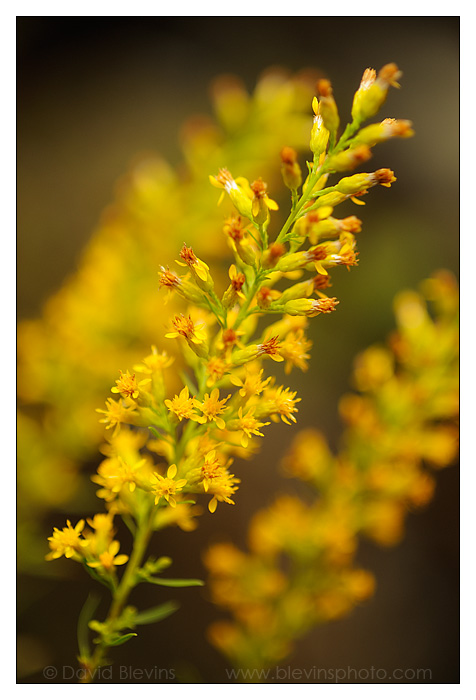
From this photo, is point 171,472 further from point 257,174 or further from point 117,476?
point 257,174

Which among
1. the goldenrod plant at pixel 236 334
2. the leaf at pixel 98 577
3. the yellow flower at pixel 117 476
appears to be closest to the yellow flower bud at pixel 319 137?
the goldenrod plant at pixel 236 334

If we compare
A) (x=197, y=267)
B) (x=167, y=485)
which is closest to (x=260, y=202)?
(x=197, y=267)

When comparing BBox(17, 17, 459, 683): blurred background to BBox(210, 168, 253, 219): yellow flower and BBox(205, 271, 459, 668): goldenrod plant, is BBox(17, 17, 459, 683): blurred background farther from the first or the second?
BBox(210, 168, 253, 219): yellow flower

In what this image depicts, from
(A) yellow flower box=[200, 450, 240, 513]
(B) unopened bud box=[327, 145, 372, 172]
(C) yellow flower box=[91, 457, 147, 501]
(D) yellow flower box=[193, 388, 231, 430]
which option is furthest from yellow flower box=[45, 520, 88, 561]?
(B) unopened bud box=[327, 145, 372, 172]

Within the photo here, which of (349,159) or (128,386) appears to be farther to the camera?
(128,386)
